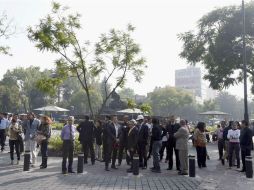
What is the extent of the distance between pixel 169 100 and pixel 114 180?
263 ft

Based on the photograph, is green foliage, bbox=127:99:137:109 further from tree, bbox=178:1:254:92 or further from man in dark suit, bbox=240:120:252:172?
tree, bbox=178:1:254:92

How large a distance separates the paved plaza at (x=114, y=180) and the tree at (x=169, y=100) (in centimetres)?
7732

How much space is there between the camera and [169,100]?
89.1 m

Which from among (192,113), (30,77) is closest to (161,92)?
(192,113)

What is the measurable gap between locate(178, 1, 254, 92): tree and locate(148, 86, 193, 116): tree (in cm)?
5801

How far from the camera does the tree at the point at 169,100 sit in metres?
89.4

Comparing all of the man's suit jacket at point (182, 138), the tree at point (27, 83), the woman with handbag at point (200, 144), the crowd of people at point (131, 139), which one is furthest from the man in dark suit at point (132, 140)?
the tree at point (27, 83)

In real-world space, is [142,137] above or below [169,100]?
below

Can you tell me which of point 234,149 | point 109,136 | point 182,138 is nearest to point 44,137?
point 109,136

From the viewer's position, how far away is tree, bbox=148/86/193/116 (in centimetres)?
8938

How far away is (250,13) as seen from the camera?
2861 cm

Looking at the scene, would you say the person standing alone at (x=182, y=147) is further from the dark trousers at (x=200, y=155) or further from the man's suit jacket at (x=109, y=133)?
the man's suit jacket at (x=109, y=133)

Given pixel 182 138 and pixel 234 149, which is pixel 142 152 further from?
pixel 234 149

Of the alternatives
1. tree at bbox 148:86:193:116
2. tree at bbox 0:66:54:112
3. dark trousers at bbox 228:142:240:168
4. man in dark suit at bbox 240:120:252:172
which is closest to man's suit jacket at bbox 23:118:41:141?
dark trousers at bbox 228:142:240:168
